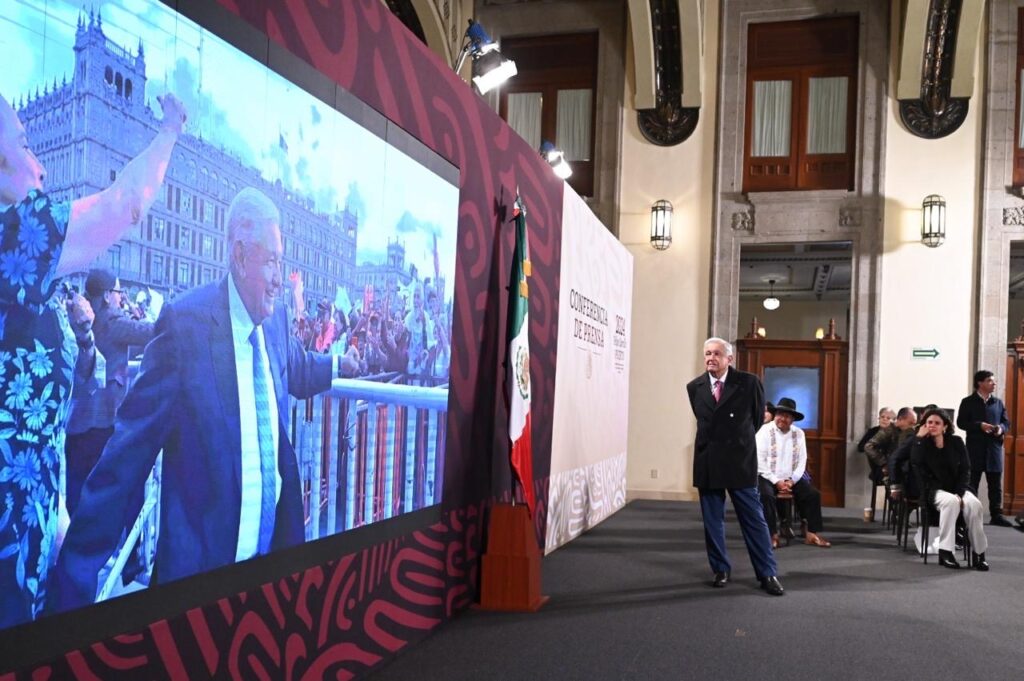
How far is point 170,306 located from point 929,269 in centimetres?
1016

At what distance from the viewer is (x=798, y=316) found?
20016mm

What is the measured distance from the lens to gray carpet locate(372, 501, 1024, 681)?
408 cm

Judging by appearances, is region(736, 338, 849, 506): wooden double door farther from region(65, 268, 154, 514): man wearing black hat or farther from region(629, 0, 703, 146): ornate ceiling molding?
region(65, 268, 154, 514): man wearing black hat

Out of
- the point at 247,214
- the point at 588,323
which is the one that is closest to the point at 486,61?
the point at 588,323

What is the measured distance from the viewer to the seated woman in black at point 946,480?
705 centimetres

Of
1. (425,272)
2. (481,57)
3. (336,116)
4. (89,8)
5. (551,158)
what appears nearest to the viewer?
(89,8)

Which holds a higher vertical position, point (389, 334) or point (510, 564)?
point (389, 334)

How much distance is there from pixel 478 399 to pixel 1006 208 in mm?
8223

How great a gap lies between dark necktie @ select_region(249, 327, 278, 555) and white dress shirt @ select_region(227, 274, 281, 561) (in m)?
0.02

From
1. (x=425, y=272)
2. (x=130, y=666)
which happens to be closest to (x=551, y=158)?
(x=425, y=272)

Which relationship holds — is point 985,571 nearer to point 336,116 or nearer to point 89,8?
point 336,116

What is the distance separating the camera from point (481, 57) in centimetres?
649

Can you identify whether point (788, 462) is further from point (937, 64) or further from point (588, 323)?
point (937, 64)

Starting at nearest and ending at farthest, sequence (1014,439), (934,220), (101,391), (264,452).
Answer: (101,391), (264,452), (934,220), (1014,439)
